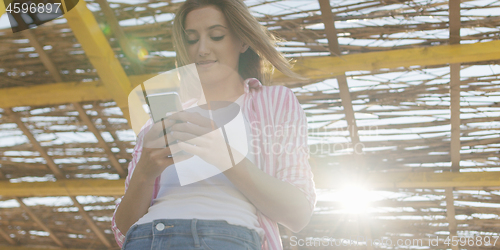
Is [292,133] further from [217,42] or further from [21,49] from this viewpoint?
[21,49]

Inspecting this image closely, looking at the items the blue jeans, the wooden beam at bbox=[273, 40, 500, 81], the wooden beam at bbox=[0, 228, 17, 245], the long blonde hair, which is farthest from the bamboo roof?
the blue jeans

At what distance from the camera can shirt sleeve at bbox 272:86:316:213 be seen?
95 centimetres

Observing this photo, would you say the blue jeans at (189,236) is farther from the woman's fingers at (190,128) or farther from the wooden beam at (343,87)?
the wooden beam at (343,87)

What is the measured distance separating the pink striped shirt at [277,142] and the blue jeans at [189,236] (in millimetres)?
107

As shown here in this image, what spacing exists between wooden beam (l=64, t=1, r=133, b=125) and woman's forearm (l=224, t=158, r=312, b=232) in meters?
2.19

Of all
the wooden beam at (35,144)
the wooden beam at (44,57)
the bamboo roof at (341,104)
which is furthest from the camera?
the wooden beam at (35,144)

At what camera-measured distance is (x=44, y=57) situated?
338 centimetres

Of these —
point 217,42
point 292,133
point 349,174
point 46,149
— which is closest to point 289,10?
point 349,174

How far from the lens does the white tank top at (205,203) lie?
877 mm

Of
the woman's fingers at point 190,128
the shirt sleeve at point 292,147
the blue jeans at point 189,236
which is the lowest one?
the blue jeans at point 189,236

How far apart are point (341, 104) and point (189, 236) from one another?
2740 millimetres

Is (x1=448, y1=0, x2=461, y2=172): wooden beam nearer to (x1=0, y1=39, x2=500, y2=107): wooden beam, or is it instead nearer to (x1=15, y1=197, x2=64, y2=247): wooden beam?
(x1=0, y1=39, x2=500, y2=107): wooden beam

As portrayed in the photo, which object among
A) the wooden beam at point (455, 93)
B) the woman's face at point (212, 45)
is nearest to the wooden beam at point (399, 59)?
the wooden beam at point (455, 93)

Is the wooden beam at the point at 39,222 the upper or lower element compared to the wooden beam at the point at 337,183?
lower
